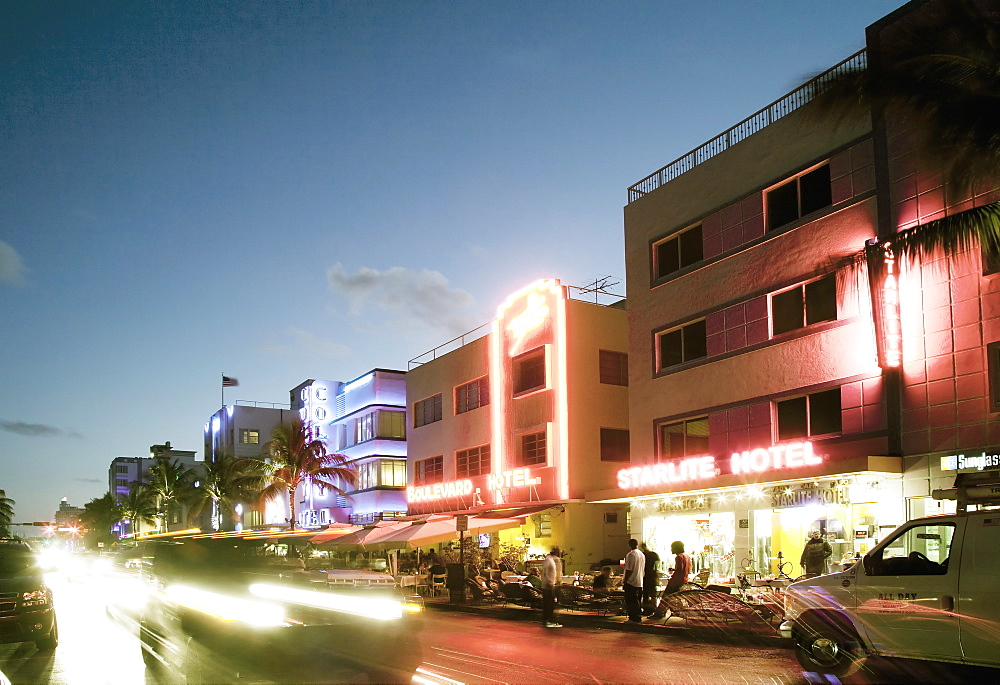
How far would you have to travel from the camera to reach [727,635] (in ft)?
53.2

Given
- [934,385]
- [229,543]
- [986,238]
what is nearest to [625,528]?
[934,385]

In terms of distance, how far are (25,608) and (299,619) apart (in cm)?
748

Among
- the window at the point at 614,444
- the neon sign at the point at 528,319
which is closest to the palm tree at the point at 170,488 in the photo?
the neon sign at the point at 528,319

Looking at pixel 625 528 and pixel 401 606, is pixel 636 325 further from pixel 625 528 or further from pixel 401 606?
pixel 401 606

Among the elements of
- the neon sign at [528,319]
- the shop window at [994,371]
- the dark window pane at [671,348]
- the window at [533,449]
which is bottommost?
the window at [533,449]

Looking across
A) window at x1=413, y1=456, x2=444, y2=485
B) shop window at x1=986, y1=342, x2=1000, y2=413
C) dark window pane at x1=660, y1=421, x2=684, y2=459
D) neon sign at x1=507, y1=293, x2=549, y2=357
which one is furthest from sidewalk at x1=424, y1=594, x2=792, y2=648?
window at x1=413, y1=456, x2=444, y2=485

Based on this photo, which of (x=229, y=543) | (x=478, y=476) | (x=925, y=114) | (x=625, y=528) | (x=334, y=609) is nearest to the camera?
(x=334, y=609)

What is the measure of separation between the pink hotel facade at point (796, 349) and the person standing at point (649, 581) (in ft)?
11.5

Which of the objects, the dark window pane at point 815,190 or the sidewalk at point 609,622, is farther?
the dark window pane at point 815,190

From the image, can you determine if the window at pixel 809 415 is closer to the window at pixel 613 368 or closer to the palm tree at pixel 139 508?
the window at pixel 613 368

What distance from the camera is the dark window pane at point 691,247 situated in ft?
87.1

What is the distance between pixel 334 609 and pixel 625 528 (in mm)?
24658

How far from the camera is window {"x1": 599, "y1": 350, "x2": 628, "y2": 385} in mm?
32812

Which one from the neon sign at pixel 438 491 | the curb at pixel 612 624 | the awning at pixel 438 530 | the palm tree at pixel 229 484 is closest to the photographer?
the curb at pixel 612 624
